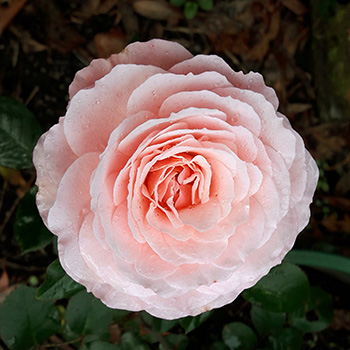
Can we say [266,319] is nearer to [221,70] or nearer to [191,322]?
[191,322]

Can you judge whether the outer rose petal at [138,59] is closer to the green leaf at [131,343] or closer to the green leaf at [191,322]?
the green leaf at [191,322]

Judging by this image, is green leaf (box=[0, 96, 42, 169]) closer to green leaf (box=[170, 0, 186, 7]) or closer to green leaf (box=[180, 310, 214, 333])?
green leaf (box=[180, 310, 214, 333])

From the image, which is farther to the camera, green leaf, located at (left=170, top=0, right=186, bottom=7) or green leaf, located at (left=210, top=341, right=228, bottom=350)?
green leaf, located at (left=170, top=0, right=186, bottom=7)

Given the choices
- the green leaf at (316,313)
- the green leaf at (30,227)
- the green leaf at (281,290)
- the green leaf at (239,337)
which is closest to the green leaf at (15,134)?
the green leaf at (30,227)

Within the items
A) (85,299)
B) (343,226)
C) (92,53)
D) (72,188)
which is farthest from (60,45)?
(343,226)

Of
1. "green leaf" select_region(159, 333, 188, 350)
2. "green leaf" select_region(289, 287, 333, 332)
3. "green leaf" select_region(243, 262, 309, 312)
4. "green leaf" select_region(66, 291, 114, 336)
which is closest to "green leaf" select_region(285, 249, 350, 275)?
"green leaf" select_region(289, 287, 333, 332)

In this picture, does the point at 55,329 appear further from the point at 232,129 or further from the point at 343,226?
the point at 343,226
